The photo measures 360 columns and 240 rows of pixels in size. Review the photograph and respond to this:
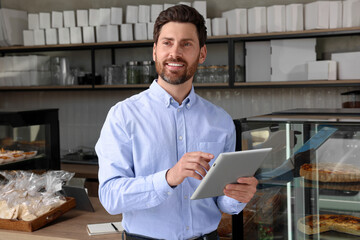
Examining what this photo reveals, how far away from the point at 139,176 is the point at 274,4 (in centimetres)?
304

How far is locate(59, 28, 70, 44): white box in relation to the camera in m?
4.39

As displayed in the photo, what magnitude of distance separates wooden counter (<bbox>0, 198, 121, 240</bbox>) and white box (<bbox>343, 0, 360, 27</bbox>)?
2.43 meters

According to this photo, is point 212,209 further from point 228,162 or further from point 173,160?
point 228,162

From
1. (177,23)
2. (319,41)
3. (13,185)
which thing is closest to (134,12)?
(319,41)

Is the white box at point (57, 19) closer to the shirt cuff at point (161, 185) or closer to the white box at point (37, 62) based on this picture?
the white box at point (37, 62)

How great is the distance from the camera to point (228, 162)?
1.15m

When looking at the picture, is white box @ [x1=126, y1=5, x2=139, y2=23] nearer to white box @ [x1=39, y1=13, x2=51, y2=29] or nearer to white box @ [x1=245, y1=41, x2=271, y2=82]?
white box @ [x1=39, y1=13, x2=51, y2=29]

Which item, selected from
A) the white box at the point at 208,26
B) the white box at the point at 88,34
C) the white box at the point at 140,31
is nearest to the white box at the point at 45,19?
the white box at the point at 88,34

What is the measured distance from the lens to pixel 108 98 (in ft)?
15.1

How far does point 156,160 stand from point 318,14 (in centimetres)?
261

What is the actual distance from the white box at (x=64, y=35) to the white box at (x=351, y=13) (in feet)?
8.57

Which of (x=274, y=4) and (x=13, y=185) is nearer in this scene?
(x=13, y=185)

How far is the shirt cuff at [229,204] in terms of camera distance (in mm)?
1493

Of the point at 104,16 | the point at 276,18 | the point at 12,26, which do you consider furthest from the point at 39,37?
the point at 276,18
